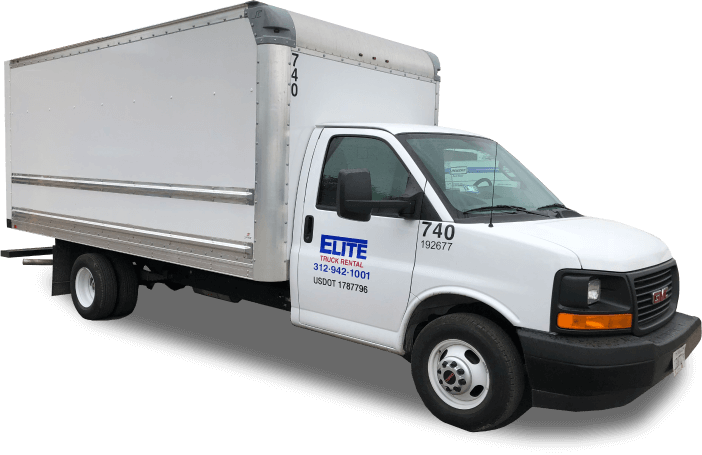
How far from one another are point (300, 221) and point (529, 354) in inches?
92.0

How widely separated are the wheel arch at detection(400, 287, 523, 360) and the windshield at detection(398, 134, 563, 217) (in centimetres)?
68

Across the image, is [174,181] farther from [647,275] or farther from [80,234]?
[647,275]

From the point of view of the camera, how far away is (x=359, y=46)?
6434mm

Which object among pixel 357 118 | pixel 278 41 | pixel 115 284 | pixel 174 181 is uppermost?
pixel 278 41

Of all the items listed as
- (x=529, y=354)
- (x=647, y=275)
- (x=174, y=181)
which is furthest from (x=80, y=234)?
(x=647, y=275)

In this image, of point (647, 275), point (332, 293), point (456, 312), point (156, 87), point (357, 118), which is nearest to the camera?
point (647, 275)

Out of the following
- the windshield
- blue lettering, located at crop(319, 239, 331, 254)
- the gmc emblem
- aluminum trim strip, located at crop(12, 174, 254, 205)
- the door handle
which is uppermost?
the windshield

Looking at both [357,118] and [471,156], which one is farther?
[357,118]

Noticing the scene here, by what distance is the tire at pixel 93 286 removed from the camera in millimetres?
7965

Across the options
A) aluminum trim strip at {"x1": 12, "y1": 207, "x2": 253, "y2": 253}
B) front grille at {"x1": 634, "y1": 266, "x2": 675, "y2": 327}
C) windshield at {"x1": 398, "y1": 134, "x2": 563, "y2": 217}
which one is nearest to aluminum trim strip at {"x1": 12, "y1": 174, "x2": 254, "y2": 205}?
aluminum trim strip at {"x1": 12, "y1": 207, "x2": 253, "y2": 253}

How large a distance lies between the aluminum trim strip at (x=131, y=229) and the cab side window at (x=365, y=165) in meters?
0.90

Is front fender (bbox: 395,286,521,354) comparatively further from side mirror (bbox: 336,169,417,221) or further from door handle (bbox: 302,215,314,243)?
door handle (bbox: 302,215,314,243)

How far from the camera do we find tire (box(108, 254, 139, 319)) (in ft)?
26.5

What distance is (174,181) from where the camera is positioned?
261 inches
